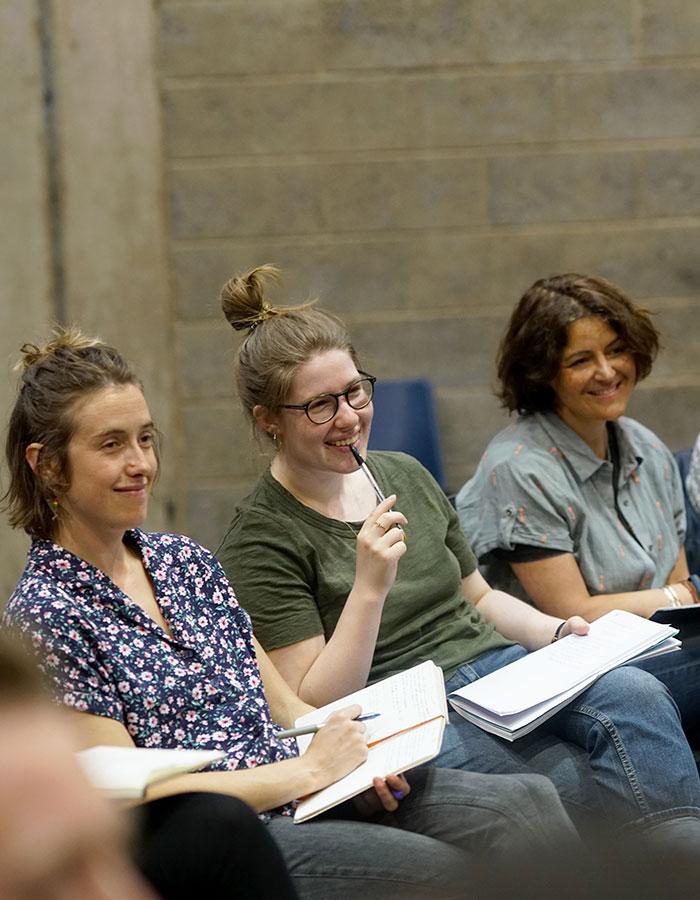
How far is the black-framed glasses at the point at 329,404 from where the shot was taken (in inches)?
80.5

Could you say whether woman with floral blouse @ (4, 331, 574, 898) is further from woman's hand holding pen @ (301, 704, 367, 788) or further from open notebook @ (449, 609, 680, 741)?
open notebook @ (449, 609, 680, 741)

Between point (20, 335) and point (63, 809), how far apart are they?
11.5 ft

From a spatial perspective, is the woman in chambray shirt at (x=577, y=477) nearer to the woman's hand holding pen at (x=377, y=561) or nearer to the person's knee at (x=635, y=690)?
the person's knee at (x=635, y=690)

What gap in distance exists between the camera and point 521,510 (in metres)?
2.36

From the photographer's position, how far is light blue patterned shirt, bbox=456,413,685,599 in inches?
93.0

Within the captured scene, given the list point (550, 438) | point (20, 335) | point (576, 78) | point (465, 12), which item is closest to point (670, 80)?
point (576, 78)

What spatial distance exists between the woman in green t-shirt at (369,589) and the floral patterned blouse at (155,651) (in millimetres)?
151

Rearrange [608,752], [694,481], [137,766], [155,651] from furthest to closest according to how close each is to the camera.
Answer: [694,481]
[608,752]
[155,651]
[137,766]

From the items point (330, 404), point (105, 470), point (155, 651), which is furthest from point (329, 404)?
point (155, 651)

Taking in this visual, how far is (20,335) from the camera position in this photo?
3.79 metres

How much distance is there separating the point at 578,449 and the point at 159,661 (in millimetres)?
1138

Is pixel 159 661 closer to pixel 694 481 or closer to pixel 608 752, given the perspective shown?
pixel 608 752

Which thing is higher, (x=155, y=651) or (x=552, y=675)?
(x=155, y=651)

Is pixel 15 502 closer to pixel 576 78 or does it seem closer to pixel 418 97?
pixel 418 97
